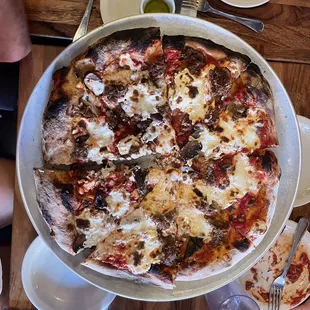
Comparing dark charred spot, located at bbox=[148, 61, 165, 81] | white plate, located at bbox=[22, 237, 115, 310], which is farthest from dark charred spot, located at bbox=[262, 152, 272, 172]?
white plate, located at bbox=[22, 237, 115, 310]

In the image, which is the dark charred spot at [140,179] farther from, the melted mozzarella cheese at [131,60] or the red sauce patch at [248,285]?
the red sauce patch at [248,285]

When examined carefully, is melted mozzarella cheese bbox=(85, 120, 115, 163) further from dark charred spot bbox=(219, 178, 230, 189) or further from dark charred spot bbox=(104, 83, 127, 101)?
dark charred spot bbox=(219, 178, 230, 189)

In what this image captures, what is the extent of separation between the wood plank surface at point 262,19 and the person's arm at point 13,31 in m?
0.05

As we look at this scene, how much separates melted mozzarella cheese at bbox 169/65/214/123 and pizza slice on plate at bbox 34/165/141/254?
204 mm

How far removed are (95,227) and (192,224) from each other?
24cm

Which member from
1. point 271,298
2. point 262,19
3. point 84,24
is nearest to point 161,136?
point 84,24

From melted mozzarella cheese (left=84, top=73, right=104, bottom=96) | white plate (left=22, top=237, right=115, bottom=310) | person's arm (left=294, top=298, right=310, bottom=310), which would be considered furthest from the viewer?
person's arm (left=294, top=298, right=310, bottom=310)

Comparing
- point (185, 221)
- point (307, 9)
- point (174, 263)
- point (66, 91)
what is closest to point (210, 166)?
point (185, 221)

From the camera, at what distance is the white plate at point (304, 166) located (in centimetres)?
154

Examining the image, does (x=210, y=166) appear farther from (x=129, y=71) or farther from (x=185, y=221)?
(x=129, y=71)

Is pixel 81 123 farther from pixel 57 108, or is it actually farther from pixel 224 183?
pixel 224 183

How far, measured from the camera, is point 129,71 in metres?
1.32

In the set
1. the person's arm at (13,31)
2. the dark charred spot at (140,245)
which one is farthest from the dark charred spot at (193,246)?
the person's arm at (13,31)

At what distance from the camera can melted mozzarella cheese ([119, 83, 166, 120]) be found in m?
1.32
